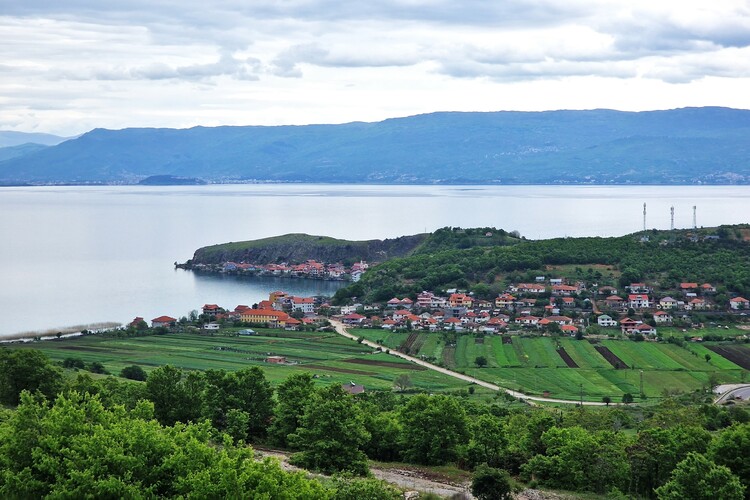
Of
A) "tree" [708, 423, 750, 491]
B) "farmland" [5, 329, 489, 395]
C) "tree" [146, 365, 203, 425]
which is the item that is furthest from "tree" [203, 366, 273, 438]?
"farmland" [5, 329, 489, 395]

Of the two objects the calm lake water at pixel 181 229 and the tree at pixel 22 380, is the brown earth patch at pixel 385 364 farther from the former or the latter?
the calm lake water at pixel 181 229

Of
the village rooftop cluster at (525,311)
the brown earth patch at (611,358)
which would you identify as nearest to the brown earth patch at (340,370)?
the brown earth patch at (611,358)

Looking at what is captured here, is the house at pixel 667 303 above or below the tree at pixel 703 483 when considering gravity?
above

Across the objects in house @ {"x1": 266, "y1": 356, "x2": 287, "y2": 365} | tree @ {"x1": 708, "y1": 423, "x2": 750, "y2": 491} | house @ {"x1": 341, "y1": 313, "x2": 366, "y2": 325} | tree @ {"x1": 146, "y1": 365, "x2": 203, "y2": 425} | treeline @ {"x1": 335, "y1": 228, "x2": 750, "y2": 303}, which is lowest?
house @ {"x1": 266, "y1": 356, "x2": 287, "y2": 365}

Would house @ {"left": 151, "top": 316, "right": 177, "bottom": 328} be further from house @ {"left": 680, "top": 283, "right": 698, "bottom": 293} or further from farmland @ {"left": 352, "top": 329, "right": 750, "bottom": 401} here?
house @ {"left": 680, "top": 283, "right": 698, "bottom": 293}

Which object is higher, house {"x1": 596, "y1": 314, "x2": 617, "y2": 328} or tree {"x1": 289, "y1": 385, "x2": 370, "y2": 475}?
tree {"x1": 289, "y1": 385, "x2": 370, "y2": 475}
